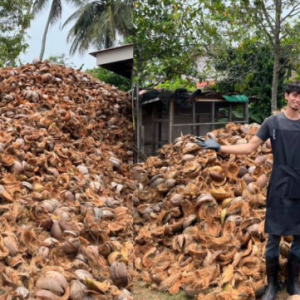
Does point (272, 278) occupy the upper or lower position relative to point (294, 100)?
lower

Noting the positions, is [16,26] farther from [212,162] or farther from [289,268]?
[289,268]

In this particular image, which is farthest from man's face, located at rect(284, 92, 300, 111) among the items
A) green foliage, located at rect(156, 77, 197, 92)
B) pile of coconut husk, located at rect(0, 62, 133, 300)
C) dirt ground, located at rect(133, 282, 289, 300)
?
pile of coconut husk, located at rect(0, 62, 133, 300)

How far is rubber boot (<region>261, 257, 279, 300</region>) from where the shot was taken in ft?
4.72

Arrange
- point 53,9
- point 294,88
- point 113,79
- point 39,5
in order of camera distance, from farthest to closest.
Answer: point 113,79 → point 39,5 → point 53,9 → point 294,88

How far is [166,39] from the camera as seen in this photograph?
5.75 ft

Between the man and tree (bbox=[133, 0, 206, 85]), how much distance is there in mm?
382

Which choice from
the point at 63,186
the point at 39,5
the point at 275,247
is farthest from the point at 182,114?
the point at 63,186

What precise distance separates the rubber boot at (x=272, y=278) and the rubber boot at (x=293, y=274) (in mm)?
37

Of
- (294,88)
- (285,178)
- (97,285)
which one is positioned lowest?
(97,285)

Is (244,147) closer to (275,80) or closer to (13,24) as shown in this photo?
(275,80)

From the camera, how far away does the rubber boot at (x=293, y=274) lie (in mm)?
1450

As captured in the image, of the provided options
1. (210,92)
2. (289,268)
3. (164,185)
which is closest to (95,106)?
(164,185)

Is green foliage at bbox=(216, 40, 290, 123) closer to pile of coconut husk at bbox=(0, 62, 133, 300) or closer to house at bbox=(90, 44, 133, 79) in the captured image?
house at bbox=(90, 44, 133, 79)

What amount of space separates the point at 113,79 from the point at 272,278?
1.68 m
